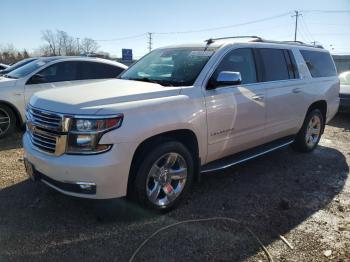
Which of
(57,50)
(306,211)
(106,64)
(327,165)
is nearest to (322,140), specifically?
(327,165)

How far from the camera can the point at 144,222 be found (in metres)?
3.83

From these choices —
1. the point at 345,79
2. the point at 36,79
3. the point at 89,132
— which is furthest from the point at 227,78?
the point at 345,79

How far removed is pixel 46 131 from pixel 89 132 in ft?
1.83

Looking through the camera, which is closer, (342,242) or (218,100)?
(342,242)

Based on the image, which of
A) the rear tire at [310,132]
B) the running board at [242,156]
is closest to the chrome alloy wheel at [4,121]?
the running board at [242,156]

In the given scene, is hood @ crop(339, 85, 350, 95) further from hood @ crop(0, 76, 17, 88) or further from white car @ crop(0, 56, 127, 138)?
hood @ crop(0, 76, 17, 88)

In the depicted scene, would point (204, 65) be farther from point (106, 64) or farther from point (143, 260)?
point (106, 64)

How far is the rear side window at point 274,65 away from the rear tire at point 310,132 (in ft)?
Answer: 3.52

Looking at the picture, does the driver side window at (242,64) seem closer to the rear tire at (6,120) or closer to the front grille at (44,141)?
the front grille at (44,141)

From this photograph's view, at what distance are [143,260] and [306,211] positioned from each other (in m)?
2.12

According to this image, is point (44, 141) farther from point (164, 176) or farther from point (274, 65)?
point (274, 65)

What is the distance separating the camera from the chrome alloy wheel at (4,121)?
7246 mm

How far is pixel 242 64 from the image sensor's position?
4859 mm

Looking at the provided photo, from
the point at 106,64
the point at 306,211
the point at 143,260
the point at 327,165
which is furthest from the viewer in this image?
the point at 106,64
